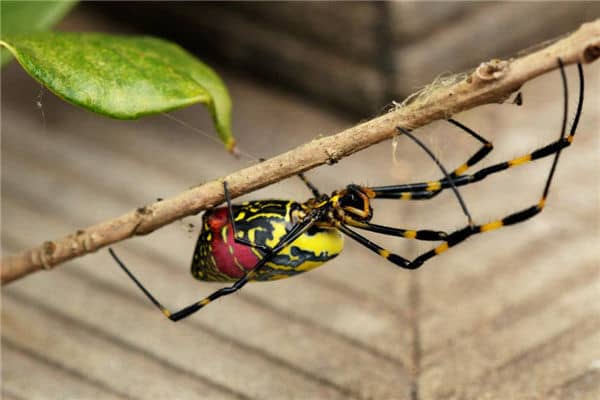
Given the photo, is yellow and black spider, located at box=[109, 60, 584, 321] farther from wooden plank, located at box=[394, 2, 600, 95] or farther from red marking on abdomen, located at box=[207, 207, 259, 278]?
wooden plank, located at box=[394, 2, 600, 95]

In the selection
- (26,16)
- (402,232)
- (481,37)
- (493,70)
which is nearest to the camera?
(493,70)

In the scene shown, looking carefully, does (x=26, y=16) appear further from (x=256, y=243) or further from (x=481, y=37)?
(x=481, y=37)

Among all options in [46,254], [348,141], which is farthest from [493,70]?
[46,254]

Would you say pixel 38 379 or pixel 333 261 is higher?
pixel 333 261

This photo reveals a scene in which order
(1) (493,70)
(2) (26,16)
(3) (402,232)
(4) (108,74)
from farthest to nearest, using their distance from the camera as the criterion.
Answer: (2) (26,16)
(3) (402,232)
(4) (108,74)
(1) (493,70)

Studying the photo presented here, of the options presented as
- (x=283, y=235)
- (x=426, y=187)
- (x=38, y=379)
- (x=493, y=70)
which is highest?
(x=493, y=70)

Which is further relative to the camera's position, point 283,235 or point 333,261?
point 333,261

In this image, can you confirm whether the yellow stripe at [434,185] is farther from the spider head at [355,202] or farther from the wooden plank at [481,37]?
the wooden plank at [481,37]
